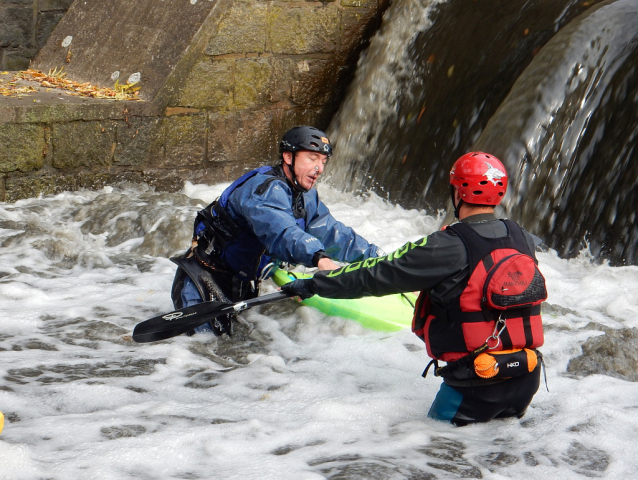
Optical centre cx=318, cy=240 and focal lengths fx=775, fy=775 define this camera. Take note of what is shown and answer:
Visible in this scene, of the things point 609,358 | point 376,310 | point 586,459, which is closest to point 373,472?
point 586,459

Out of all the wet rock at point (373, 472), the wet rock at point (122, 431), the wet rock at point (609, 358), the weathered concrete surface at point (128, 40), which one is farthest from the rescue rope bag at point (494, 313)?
the weathered concrete surface at point (128, 40)

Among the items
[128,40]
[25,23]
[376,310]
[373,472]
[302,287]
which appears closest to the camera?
[373,472]

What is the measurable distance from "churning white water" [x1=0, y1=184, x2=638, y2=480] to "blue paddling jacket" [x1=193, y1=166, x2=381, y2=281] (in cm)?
40

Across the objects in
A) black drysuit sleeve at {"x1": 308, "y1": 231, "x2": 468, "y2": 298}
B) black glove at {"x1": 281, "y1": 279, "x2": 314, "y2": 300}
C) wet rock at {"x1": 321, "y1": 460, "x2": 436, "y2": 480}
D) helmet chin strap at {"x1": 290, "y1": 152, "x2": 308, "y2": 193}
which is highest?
helmet chin strap at {"x1": 290, "y1": 152, "x2": 308, "y2": 193}

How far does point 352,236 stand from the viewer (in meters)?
3.98

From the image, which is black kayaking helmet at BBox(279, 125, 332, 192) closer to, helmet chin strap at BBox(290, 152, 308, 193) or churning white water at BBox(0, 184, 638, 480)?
helmet chin strap at BBox(290, 152, 308, 193)

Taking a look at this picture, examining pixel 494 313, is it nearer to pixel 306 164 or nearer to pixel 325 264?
pixel 325 264

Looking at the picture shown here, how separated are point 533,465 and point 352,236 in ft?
5.61

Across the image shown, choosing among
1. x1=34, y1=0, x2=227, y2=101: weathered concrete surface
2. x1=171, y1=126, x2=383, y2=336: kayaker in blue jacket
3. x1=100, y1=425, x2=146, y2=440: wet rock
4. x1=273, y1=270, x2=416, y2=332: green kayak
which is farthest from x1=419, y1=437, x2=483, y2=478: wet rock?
x1=34, y1=0, x2=227, y2=101: weathered concrete surface

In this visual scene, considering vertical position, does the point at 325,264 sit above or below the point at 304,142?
below

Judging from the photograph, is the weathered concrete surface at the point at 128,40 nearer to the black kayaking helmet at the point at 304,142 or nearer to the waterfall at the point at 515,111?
the waterfall at the point at 515,111

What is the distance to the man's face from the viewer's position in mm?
3746

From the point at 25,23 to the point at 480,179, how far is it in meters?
7.27

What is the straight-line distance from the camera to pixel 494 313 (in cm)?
265
